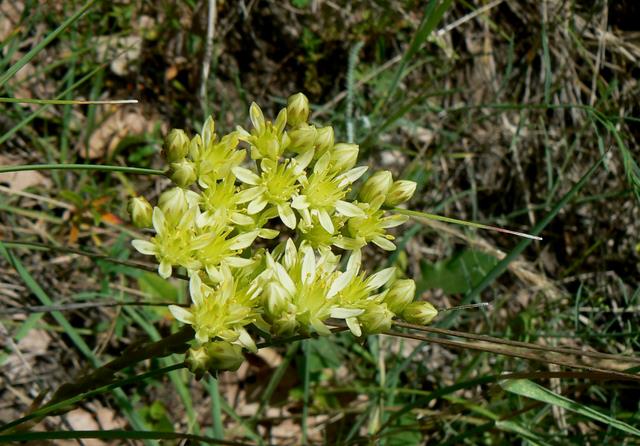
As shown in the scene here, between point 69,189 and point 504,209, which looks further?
point 504,209

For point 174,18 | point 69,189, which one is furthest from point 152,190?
point 174,18

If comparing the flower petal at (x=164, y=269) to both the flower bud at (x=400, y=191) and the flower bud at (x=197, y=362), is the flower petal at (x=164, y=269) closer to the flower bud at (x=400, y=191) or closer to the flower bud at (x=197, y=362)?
the flower bud at (x=197, y=362)

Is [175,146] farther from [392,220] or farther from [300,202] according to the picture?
[392,220]

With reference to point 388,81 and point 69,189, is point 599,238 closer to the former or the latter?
point 388,81

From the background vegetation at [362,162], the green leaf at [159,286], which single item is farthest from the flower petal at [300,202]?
the green leaf at [159,286]

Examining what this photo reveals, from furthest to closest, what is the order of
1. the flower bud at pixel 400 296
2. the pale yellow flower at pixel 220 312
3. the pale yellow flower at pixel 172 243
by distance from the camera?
the flower bud at pixel 400 296 → the pale yellow flower at pixel 172 243 → the pale yellow flower at pixel 220 312

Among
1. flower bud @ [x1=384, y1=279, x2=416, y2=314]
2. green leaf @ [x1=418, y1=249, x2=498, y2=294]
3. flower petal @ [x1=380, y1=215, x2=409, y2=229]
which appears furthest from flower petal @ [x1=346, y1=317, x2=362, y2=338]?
green leaf @ [x1=418, y1=249, x2=498, y2=294]

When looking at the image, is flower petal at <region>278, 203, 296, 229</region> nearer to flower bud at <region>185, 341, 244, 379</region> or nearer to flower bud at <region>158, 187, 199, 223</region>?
flower bud at <region>158, 187, 199, 223</region>

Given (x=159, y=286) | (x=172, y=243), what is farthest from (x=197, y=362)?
(x=159, y=286)
